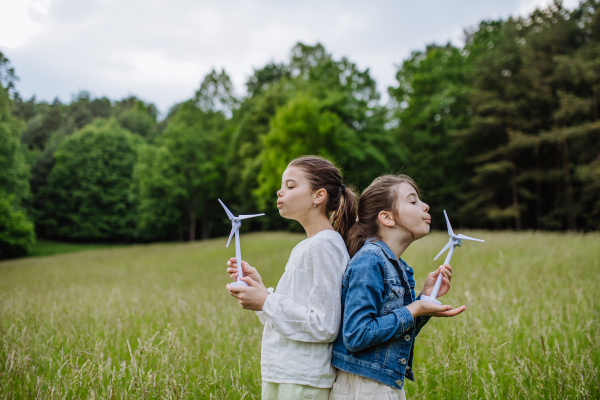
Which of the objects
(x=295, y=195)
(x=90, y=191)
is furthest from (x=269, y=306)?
(x=90, y=191)

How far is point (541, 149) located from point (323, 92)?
16464 mm

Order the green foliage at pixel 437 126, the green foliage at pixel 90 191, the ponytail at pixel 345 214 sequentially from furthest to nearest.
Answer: the green foliage at pixel 90 191, the green foliage at pixel 437 126, the ponytail at pixel 345 214

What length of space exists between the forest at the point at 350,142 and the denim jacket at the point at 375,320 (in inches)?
481

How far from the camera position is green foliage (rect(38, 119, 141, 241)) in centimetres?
3816

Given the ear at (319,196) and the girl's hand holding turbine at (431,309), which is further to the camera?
the ear at (319,196)

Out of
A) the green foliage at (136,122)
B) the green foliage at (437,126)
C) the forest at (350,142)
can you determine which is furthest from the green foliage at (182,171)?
the green foliage at (437,126)

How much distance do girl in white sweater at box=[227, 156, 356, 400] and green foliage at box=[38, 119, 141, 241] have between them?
42.1m

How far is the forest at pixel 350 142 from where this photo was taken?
22312 mm

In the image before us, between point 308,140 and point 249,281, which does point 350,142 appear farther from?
point 249,281

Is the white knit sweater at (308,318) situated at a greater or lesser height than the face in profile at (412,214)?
lesser

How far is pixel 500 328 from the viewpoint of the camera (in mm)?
3287

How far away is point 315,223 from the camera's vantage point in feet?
6.04

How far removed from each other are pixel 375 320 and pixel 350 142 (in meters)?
24.2

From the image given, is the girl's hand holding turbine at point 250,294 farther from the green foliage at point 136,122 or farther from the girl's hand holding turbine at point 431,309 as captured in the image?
the green foliage at point 136,122
